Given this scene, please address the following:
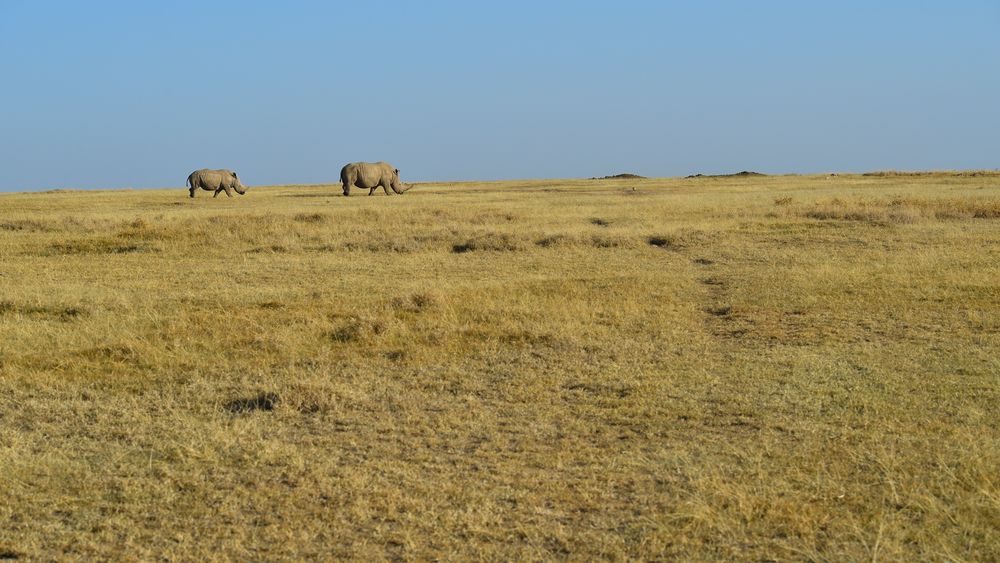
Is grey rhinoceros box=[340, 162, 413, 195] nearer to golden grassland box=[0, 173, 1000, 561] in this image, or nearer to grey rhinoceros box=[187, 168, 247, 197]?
grey rhinoceros box=[187, 168, 247, 197]

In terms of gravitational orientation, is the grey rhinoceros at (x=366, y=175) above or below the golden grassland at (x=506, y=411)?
above

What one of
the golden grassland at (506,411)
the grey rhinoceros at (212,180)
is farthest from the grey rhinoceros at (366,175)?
the golden grassland at (506,411)

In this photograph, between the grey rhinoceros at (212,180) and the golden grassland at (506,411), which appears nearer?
the golden grassland at (506,411)

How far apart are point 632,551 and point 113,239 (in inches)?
656

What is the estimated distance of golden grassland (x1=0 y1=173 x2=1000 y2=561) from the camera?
466 cm

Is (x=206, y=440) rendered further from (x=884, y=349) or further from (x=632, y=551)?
(x=884, y=349)

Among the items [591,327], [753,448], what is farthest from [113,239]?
[753,448]

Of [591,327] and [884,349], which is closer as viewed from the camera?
[884,349]

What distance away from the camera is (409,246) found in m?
17.8

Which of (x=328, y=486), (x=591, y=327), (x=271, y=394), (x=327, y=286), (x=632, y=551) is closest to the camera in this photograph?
(x=632, y=551)

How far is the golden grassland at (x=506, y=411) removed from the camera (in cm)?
466

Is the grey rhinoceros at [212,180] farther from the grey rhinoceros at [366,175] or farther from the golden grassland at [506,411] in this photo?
the golden grassland at [506,411]

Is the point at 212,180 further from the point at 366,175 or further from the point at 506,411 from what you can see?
the point at 506,411

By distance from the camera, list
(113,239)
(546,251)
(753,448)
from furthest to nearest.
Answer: (113,239)
(546,251)
(753,448)
